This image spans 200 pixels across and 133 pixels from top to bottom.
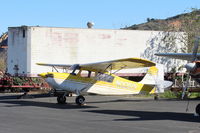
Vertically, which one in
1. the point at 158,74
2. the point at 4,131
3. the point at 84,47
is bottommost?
the point at 4,131

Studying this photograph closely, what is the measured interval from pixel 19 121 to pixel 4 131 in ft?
6.77

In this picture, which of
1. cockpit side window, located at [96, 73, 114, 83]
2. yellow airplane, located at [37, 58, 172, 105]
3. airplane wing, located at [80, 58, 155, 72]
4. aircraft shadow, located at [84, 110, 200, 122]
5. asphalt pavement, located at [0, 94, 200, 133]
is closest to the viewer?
asphalt pavement, located at [0, 94, 200, 133]

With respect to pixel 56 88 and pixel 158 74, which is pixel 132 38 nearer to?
pixel 158 74

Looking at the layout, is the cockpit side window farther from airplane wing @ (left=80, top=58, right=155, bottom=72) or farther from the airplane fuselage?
airplane wing @ (left=80, top=58, right=155, bottom=72)

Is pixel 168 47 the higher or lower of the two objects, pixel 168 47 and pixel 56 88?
the higher

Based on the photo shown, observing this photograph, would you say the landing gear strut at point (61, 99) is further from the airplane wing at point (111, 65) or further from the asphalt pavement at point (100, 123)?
the asphalt pavement at point (100, 123)

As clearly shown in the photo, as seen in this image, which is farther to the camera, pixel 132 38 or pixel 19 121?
pixel 132 38

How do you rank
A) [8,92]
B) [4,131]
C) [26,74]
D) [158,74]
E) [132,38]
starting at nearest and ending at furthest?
[4,131]
[158,74]
[26,74]
[132,38]
[8,92]

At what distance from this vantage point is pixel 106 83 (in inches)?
778

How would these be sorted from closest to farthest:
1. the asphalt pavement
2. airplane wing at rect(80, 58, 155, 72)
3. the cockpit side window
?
the asphalt pavement
airplane wing at rect(80, 58, 155, 72)
the cockpit side window

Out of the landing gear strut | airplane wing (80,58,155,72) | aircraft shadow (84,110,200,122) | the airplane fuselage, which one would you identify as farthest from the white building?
aircraft shadow (84,110,200,122)

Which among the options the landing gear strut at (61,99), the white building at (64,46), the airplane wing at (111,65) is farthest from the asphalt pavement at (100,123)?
the white building at (64,46)

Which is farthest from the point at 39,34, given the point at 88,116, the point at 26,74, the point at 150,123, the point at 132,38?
the point at 150,123

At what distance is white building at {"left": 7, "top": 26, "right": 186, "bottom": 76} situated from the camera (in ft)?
81.4
